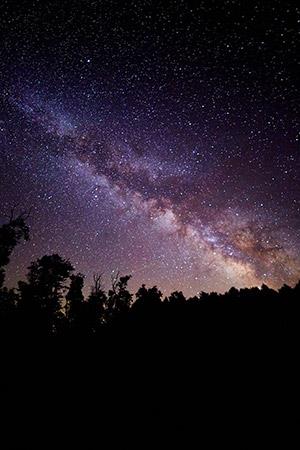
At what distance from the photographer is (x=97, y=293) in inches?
1602

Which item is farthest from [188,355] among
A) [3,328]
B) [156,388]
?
[3,328]

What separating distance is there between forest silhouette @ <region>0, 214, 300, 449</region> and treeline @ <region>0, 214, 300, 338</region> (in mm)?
92

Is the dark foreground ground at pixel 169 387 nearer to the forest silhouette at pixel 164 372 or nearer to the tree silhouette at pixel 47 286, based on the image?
the forest silhouette at pixel 164 372

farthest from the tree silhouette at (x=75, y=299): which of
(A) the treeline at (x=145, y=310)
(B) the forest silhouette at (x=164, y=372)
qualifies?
(B) the forest silhouette at (x=164, y=372)

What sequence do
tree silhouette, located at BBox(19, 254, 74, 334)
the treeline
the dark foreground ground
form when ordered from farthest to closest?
tree silhouette, located at BBox(19, 254, 74, 334)
the treeline
the dark foreground ground

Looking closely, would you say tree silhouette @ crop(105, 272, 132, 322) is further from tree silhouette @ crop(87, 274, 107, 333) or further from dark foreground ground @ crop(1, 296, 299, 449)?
dark foreground ground @ crop(1, 296, 299, 449)

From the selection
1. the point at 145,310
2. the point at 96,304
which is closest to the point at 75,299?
the point at 96,304

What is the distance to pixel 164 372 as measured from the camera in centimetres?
1197

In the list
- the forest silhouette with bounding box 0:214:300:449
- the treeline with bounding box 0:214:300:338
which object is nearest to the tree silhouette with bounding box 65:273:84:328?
the treeline with bounding box 0:214:300:338

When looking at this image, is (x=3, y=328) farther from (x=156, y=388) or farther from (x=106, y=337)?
(x=156, y=388)

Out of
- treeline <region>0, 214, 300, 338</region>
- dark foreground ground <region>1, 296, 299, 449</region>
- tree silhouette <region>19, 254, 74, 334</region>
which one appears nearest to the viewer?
dark foreground ground <region>1, 296, 299, 449</region>

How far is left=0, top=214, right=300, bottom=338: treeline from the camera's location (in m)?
14.0

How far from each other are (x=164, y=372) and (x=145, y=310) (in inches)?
287

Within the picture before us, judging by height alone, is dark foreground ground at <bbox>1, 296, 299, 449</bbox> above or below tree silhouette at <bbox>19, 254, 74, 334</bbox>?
below
